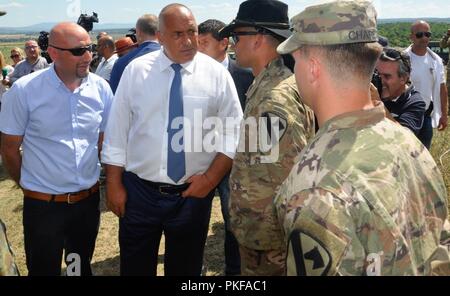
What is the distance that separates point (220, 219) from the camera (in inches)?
217

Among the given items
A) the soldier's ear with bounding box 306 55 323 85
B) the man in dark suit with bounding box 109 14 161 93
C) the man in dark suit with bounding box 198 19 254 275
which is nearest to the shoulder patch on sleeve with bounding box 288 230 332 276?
the soldier's ear with bounding box 306 55 323 85

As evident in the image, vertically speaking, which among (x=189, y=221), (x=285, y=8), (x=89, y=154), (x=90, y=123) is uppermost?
(x=285, y=8)

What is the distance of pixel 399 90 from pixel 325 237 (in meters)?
2.58

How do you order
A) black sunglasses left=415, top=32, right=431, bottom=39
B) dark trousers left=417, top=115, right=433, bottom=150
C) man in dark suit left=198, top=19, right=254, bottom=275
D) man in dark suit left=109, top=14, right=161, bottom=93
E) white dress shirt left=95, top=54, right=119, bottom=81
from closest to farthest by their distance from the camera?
1. man in dark suit left=198, top=19, right=254, bottom=275
2. man in dark suit left=109, top=14, right=161, bottom=93
3. dark trousers left=417, top=115, right=433, bottom=150
4. black sunglasses left=415, top=32, right=431, bottom=39
5. white dress shirt left=95, top=54, right=119, bottom=81

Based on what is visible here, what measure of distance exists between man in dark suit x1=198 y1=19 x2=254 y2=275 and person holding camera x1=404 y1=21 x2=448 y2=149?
2.50 metres

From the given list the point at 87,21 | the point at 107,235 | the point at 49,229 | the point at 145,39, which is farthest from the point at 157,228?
the point at 87,21

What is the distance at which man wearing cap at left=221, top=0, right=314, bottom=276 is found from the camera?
2293mm

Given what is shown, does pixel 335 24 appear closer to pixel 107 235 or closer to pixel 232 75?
pixel 232 75

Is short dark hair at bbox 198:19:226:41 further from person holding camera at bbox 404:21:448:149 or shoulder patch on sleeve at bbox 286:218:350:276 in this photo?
shoulder patch on sleeve at bbox 286:218:350:276

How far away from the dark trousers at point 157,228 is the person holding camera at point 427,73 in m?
3.92

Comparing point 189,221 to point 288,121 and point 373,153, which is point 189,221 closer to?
point 288,121

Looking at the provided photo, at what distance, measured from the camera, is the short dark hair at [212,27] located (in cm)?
467

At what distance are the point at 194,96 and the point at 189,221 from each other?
0.85m
